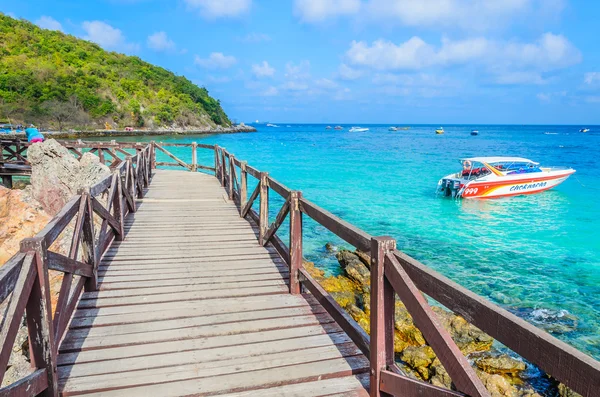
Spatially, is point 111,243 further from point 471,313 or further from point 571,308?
point 571,308

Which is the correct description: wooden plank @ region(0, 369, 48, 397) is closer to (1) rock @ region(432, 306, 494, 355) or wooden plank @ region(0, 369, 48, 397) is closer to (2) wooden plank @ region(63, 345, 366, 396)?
(2) wooden plank @ region(63, 345, 366, 396)

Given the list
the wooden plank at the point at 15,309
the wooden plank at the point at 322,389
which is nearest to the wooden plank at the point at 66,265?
the wooden plank at the point at 15,309

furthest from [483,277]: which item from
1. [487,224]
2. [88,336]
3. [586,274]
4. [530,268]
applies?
[88,336]

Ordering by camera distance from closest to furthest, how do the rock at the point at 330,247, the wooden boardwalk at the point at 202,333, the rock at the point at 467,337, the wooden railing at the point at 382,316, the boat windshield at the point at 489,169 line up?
1. the wooden railing at the point at 382,316
2. the wooden boardwalk at the point at 202,333
3. the rock at the point at 467,337
4. the rock at the point at 330,247
5. the boat windshield at the point at 489,169

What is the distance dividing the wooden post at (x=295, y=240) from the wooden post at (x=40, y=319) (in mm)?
2554

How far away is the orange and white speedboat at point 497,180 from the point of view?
72.5 ft

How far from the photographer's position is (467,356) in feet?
23.3

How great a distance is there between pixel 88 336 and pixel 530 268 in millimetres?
12231

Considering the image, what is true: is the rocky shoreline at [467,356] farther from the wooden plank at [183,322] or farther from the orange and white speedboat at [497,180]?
the orange and white speedboat at [497,180]

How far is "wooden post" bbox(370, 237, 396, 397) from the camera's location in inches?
105

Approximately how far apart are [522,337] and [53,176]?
1217 cm

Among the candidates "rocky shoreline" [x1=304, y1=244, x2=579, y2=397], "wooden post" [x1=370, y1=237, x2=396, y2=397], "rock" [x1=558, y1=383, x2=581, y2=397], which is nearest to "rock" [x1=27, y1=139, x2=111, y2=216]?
"rocky shoreline" [x1=304, y1=244, x2=579, y2=397]

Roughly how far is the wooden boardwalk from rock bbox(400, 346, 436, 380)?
2.87 metres

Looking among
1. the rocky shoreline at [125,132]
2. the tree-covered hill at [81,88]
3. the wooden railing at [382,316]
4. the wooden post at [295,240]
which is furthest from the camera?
the tree-covered hill at [81,88]
